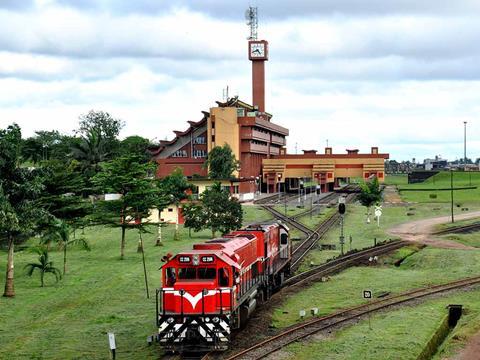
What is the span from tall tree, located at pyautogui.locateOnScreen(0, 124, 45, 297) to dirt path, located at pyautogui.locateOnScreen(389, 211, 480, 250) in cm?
4118

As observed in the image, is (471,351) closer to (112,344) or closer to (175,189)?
(112,344)

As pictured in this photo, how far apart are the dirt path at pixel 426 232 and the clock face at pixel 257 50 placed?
91598 millimetres

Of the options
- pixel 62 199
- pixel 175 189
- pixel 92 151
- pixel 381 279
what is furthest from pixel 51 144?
pixel 381 279

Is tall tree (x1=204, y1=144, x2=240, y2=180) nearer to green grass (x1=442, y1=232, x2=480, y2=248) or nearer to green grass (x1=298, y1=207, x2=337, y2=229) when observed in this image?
green grass (x1=298, y1=207, x2=337, y2=229)

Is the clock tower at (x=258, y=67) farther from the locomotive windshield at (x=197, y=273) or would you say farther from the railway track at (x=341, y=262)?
the locomotive windshield at (x=197, y=273)

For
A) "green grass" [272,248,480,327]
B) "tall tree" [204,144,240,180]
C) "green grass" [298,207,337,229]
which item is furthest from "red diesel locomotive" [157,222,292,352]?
"tall tree" [204,144,240,180]

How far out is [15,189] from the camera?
Answer: 140ft

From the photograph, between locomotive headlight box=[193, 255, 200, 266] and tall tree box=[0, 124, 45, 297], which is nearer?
locomotive headlight box=[193, 255, 200, 266]

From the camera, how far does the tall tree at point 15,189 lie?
42.1 m

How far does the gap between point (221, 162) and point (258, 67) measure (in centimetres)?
5417

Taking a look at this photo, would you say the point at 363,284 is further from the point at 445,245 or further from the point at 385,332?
the point at 445,245

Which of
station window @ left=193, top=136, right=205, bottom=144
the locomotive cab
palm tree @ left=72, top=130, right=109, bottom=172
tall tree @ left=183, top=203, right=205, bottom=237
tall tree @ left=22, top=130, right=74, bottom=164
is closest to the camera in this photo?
the locomotive cab

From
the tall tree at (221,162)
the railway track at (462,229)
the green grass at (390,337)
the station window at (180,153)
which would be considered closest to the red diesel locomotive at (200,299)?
the green grass at (390,337)

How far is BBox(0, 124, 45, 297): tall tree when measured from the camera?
42125mm
